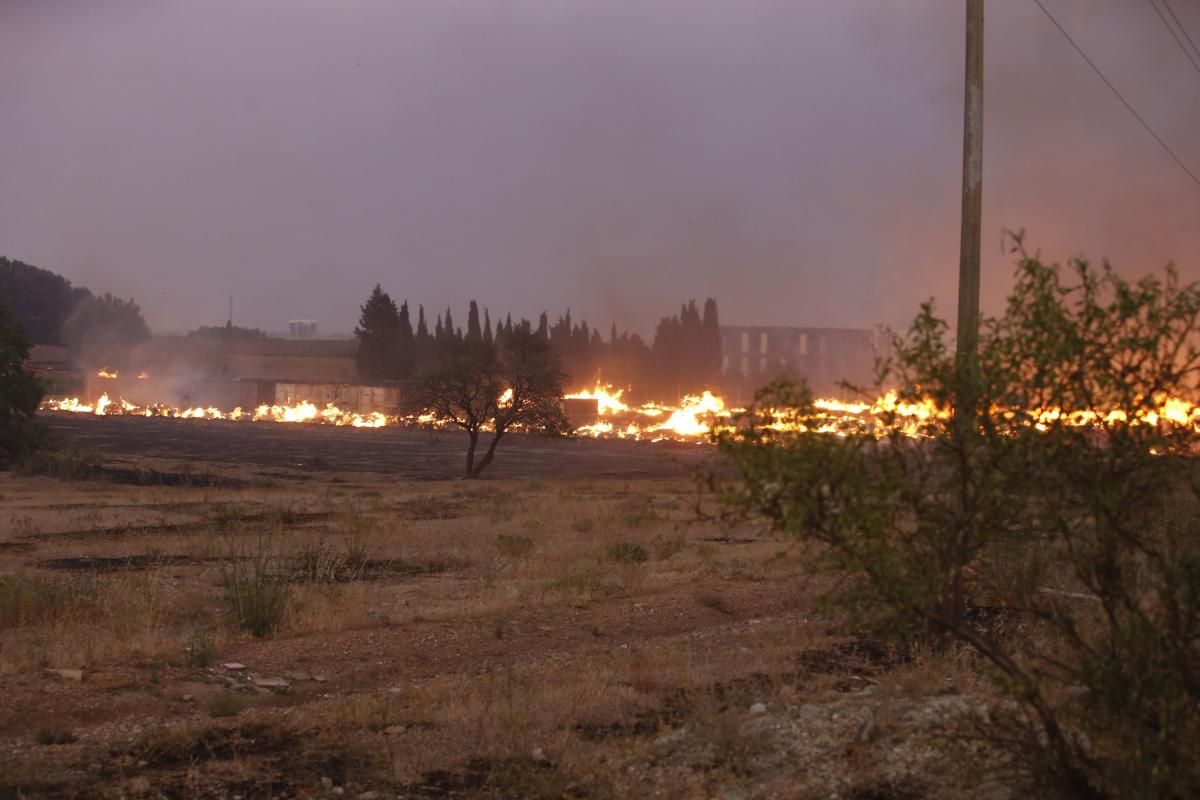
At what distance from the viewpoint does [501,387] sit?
142 feet

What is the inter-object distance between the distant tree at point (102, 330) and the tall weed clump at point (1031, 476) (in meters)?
132

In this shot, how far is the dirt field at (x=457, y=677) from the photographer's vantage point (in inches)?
262

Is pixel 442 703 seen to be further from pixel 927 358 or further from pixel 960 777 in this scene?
pixel 927 358

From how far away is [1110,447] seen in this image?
472 centimetres

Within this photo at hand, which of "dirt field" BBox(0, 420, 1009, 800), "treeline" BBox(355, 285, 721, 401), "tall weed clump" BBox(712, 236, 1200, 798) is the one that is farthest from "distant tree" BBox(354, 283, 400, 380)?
"tall weed clump" BBox(712, 236, 1200, 798)

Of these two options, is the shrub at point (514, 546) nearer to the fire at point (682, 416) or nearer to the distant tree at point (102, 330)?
the fire at point (682, 416)

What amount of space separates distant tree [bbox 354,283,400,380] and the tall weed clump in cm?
10991

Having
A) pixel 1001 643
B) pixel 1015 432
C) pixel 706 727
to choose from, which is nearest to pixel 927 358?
pixel 1015 432

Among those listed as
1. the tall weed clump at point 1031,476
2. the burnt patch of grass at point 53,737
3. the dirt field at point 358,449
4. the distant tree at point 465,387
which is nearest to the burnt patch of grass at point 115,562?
the burnt patch of grass at point 53,737

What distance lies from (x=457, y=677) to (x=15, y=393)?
28.2 meters

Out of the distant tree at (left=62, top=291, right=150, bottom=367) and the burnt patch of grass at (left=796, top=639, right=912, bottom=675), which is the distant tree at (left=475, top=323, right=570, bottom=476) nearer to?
the burnt patch of grass at (left=796, top=639, right=912, bottom=675)

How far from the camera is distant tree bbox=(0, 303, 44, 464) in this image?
3219cm

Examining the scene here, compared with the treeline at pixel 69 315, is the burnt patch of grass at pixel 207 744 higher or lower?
lower

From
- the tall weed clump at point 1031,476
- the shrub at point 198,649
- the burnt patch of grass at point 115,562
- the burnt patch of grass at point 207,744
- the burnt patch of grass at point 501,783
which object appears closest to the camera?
the tall weed clump at point 1031,476
